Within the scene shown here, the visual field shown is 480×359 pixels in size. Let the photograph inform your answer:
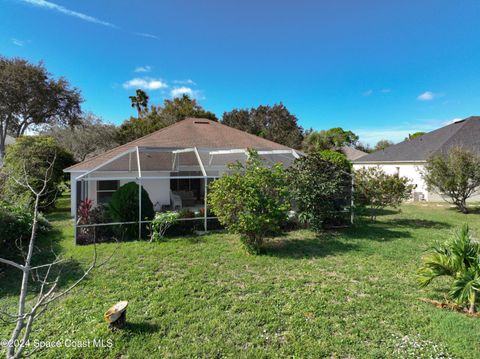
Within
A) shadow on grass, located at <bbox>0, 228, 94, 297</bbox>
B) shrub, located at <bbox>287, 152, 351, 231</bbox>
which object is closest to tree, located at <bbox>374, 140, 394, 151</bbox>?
shrub, located at <bbox>287, 152, 351, 231</bbox>

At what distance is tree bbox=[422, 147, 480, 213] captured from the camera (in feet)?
44.5

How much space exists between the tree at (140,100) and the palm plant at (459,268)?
4235 centimetres

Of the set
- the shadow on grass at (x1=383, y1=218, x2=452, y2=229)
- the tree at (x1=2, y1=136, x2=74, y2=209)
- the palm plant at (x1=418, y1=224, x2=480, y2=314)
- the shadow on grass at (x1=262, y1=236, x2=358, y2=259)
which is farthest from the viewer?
the tree at (x1=2, y1=136, x2=74, y2=209)

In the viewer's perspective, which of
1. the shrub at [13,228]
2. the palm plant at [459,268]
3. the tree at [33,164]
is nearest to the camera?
the palm plant at [459,268]

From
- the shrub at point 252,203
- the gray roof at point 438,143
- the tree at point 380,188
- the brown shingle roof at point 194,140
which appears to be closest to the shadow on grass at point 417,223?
the tree at point 380,188

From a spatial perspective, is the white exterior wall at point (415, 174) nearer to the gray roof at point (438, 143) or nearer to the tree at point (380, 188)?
the gray roof at point (438, 143)

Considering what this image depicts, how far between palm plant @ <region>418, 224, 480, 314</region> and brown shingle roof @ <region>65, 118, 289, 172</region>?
10.3 m

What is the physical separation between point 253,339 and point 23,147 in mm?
18218

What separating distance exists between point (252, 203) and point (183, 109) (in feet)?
83.2

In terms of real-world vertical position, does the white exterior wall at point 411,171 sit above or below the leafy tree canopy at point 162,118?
below

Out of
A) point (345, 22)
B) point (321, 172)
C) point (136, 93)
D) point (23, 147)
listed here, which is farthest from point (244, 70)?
point (136, 93)

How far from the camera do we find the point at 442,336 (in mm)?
3771

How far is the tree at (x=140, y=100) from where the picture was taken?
40219 millimetres

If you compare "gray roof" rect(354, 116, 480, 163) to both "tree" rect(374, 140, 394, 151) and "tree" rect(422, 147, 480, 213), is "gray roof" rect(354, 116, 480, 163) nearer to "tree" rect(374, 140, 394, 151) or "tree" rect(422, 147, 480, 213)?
"tree" rect(422, 147, 480, 213)
